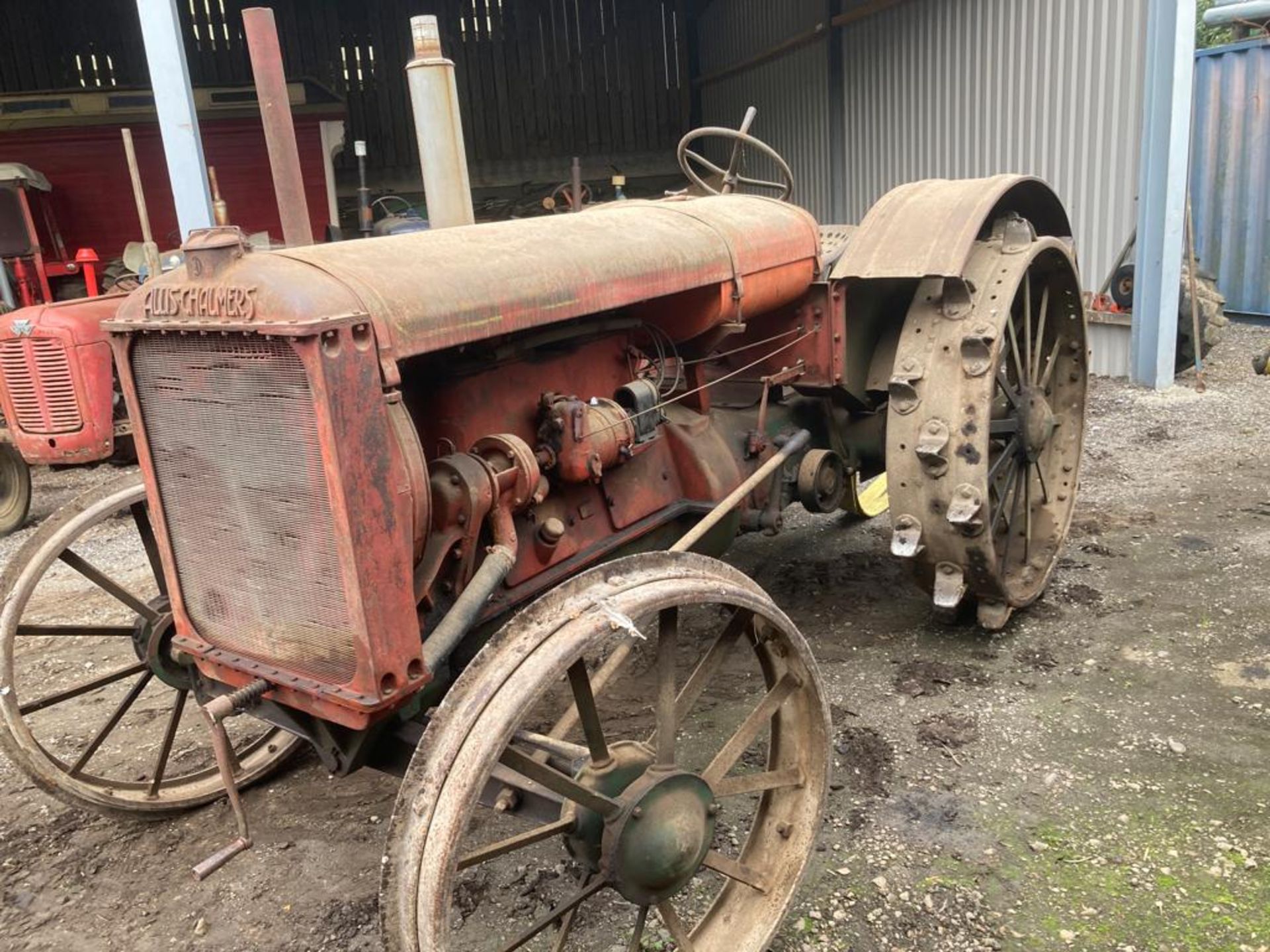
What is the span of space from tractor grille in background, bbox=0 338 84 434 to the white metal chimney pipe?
3073mm

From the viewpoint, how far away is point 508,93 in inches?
489

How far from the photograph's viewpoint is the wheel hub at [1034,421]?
3.03 metres

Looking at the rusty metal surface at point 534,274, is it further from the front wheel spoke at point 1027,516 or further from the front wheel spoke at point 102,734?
the front wheel spoke at point 102,734

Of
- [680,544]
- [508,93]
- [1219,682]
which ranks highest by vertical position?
[508,93]

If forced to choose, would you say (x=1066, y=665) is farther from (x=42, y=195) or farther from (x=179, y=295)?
(x=42, y=195)

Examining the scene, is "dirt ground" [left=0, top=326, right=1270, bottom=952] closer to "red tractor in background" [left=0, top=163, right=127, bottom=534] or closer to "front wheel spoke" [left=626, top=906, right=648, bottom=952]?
"front wheel spoke" [left=626, top=906, right=648, bottom=952]

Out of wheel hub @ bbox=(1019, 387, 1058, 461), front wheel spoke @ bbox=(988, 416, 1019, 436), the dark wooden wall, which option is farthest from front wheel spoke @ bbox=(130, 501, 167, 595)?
the dark wooden wall

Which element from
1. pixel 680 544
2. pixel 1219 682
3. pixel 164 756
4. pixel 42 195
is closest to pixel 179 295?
pixel 680 544

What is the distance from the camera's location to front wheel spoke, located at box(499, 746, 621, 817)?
153 cm

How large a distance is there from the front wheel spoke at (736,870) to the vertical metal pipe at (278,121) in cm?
156

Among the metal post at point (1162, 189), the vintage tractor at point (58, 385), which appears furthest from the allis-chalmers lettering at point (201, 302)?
the metal post at point (1162, 189)

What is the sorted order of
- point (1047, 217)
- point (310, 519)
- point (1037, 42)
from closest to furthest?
point (310, 519)
point (1047, 217)
point (1037, 42)

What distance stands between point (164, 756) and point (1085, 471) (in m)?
3.88

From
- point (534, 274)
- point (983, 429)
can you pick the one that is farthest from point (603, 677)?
point (983, 429)
